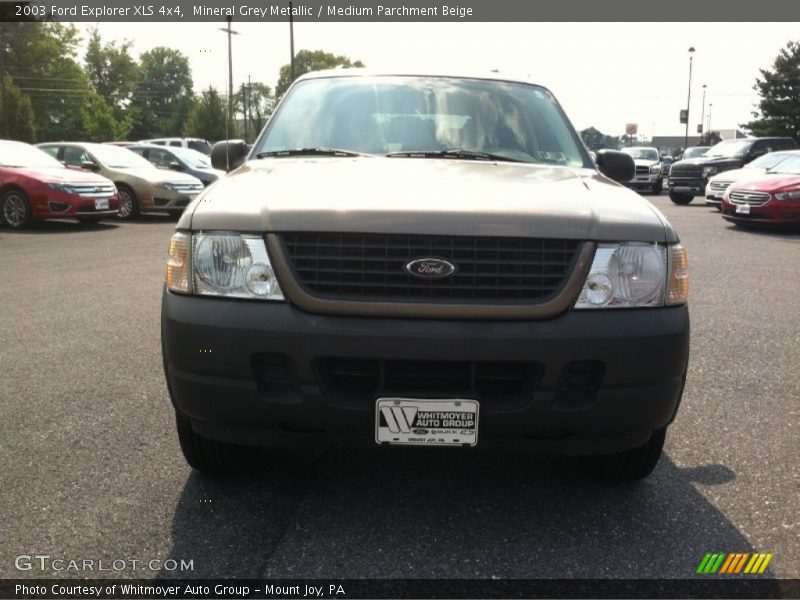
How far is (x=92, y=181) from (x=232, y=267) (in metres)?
12.6

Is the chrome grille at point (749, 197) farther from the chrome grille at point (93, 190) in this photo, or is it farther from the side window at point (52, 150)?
the side window at point (52, 150)

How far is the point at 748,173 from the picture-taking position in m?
16.9

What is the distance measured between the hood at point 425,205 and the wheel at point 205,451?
0.80 metres

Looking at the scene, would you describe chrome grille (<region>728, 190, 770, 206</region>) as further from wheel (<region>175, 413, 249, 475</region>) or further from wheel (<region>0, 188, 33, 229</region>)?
wheel (<region>175, 413, 249, 475</region>)

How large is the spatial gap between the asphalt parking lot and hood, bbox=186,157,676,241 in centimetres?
104

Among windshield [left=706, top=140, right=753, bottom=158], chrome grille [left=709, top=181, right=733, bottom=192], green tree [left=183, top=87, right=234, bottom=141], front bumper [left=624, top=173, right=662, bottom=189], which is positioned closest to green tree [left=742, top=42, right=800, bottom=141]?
front bumper [left=624, top=173, right=662, bottom=189]

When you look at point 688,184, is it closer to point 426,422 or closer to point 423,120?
point 423,120

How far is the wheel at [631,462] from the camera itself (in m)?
3.06

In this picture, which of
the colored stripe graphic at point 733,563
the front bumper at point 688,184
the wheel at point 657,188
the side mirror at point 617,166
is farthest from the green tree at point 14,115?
the colored stripe graphic at point 733,563

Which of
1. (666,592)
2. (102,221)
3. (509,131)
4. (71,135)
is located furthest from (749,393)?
(71,135)

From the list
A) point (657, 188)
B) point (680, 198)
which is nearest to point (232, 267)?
point (680, 198)

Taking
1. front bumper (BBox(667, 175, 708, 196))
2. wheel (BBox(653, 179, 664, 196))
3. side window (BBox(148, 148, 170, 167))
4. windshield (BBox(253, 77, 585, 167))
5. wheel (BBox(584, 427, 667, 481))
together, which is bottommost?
wheel (BBox(653, 179, 664, 196))

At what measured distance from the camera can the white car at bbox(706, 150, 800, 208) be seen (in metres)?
16.6
